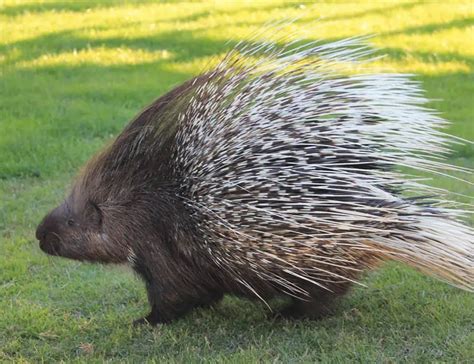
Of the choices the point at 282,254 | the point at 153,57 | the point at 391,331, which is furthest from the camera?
the point at 153,57

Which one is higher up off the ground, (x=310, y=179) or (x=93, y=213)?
(x=310, y=179)

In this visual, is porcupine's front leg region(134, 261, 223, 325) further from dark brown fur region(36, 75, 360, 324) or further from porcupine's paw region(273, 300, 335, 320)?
porcupine's paw region(273, 300, 335, 320)

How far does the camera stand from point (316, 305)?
10.1ft

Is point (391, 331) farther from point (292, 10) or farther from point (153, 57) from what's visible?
point (292, 10)

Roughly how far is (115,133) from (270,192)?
3.57 m

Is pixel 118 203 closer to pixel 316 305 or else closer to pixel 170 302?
pixel 170 302

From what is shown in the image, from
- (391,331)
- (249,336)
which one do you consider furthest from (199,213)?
(391,331)

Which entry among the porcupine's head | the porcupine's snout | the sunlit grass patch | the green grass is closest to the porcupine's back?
the porcupine's head

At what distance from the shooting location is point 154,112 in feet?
10.3

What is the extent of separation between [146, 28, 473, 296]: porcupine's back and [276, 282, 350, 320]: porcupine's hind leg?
5cm

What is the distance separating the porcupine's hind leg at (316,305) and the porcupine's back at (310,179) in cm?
5

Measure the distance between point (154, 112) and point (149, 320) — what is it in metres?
0.82

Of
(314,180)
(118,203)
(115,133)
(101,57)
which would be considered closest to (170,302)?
(118,203)

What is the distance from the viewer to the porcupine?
2748mm
